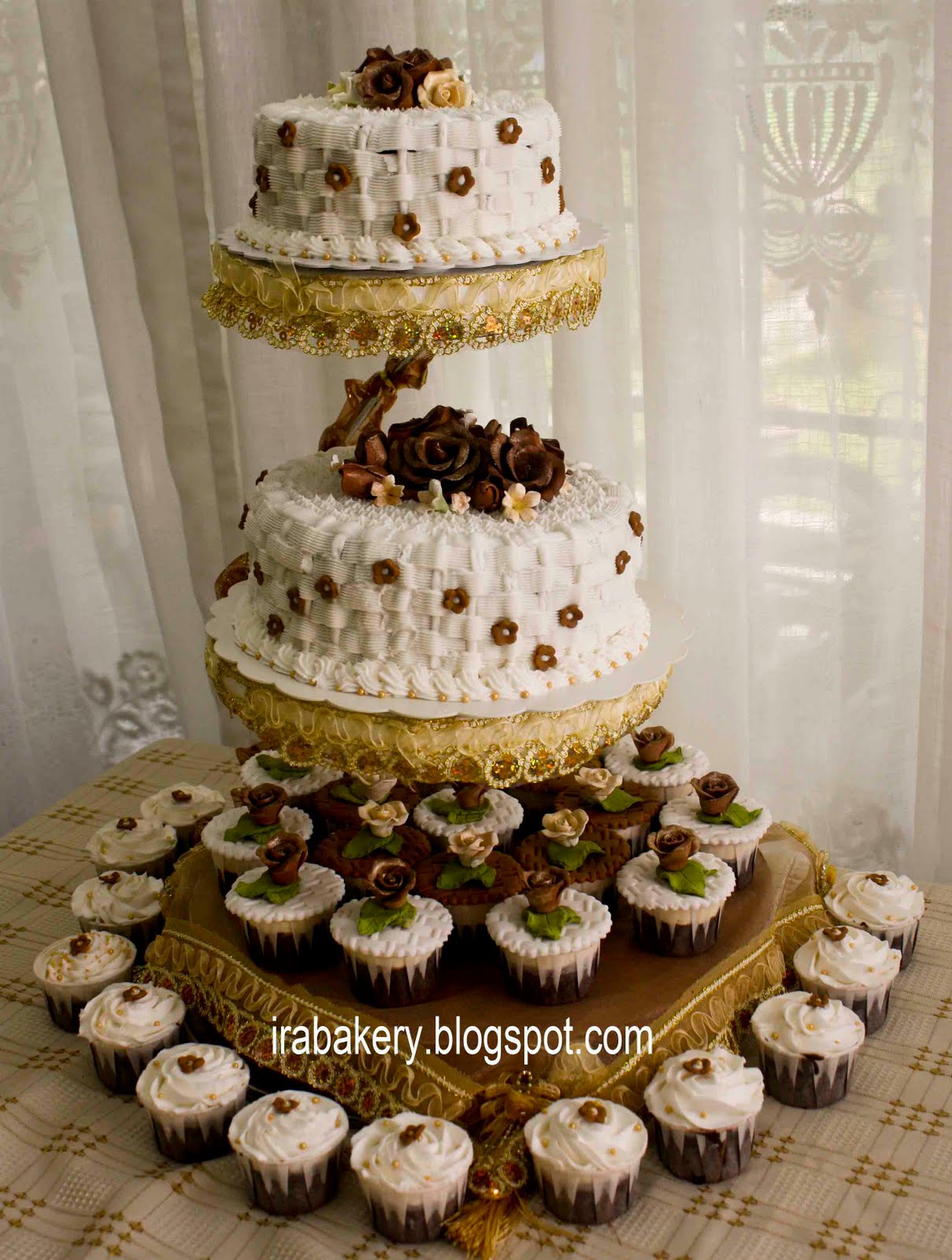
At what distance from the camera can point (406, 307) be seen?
1.79m

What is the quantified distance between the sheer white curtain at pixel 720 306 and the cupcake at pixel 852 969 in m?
0.74

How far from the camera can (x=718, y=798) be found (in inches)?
88.7

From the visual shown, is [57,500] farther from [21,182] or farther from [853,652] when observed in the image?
[853,652]

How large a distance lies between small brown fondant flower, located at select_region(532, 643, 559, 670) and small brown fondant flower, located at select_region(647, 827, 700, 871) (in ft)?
1.27

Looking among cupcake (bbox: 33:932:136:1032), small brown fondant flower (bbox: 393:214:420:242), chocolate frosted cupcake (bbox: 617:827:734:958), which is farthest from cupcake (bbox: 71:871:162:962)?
small brown fondant flower (bbox: 393:214:420:242)

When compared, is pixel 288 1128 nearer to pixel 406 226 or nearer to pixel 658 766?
pixel 658 766

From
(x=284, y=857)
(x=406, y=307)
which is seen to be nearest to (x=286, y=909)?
(x=284, y=857)

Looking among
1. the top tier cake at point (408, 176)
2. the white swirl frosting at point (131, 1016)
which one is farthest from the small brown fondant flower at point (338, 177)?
the white swirl frosting at point (131, 1016)

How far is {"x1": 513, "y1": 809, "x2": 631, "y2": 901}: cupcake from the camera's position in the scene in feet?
7.13

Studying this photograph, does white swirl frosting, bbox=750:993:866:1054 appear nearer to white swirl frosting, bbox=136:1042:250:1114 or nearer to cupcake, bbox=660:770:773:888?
cupcake, bbox=660:770:773:888

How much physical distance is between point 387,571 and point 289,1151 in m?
0.76

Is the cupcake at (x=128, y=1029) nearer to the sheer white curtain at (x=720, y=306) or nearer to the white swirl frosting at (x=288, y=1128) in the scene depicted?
the white swirl frosting at (x=288, y=1128)

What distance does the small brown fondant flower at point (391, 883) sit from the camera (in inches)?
79.0

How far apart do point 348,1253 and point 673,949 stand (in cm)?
63
